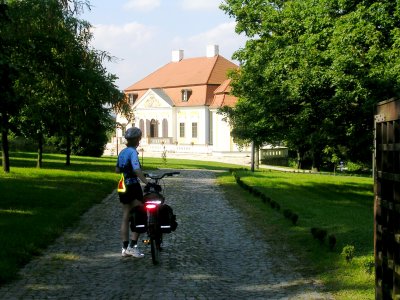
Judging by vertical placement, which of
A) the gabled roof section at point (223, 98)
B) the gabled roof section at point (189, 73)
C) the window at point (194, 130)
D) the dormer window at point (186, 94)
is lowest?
the window at point (194, 130)

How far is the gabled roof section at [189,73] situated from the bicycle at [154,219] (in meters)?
68.2

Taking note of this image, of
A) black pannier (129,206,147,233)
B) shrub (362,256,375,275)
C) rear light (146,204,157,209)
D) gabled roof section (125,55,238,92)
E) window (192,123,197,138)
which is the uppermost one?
gabled roof section (125,55,238,92)

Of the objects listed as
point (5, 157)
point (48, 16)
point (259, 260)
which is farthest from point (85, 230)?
point (5, 157)

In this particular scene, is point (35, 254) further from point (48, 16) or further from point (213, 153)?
point (213, 153)

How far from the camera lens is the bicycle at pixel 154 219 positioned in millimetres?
8297

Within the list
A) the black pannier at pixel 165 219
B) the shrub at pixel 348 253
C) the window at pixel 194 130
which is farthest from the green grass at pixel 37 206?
the window at pixel 194 130

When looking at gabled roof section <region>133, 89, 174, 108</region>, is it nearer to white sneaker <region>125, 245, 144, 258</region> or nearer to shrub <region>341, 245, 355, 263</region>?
white sneaker <region>125, 245, 144, 258</region>

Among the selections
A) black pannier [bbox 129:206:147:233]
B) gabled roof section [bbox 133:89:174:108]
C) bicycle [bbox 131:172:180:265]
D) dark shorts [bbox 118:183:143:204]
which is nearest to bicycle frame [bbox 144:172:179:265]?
bicycle [bbox 131:172:180:265]

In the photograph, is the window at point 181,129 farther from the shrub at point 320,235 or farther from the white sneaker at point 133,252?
the white sneaker at point 133,252

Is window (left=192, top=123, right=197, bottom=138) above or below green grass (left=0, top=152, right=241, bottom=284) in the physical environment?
above

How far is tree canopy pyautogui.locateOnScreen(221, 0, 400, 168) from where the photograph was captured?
18953mm

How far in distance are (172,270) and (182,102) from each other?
237 ft

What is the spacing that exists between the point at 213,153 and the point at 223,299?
2314 inches

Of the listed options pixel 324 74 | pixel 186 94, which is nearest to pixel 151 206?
pixel 324 74
